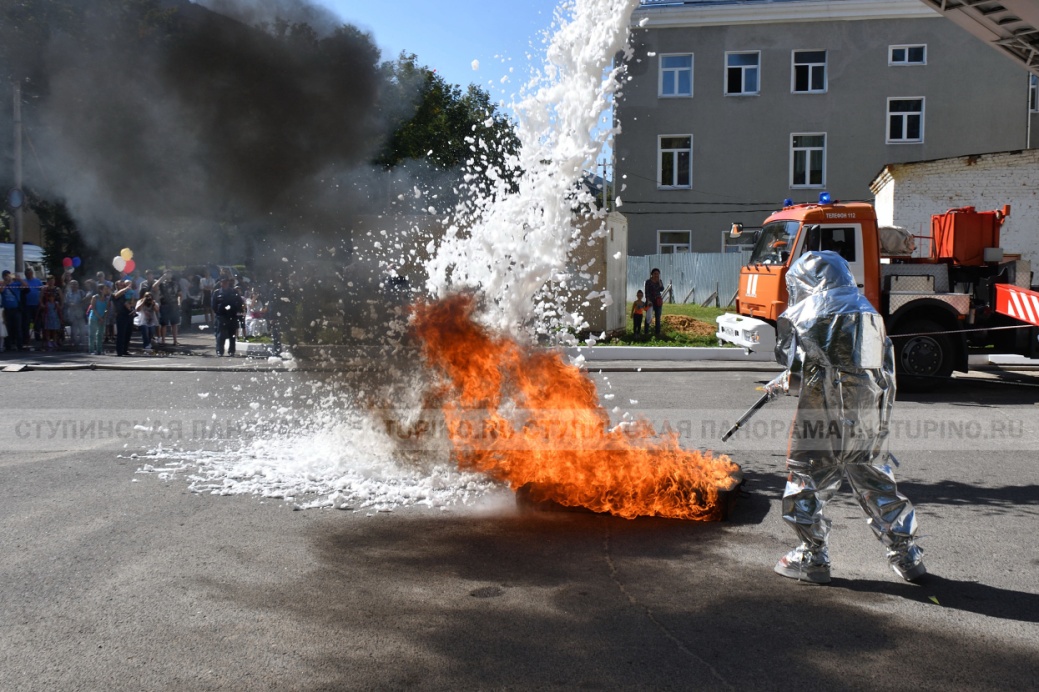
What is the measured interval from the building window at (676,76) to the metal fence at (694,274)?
5569mm

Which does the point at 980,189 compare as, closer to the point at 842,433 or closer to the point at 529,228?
the point at 529,228

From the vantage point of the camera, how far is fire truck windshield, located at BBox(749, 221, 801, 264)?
454 inches

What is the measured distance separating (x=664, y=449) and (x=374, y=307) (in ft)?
25.7

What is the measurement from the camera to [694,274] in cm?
2717

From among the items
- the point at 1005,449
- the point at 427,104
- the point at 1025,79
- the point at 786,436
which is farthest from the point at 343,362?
the point at 1025,79

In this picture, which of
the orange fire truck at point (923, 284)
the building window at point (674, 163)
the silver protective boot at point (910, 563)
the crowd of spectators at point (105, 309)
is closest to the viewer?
the silver protective boot at point (910, 563)

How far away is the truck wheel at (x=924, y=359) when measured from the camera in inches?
445

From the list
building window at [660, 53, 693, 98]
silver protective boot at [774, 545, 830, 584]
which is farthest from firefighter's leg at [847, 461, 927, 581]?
building window at [660, 53, 693, 98]

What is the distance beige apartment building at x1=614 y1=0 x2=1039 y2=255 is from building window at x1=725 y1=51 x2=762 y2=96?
1.3 inches

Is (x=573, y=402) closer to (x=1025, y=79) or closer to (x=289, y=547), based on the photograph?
(x=289, y=547)

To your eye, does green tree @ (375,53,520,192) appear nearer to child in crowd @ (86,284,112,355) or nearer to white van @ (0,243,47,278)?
child in crowd @ (86,284,112,355)

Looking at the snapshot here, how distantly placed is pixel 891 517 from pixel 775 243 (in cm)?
800

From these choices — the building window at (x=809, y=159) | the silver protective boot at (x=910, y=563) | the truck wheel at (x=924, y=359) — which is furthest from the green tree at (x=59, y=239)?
the building window at (x=809, y=159)

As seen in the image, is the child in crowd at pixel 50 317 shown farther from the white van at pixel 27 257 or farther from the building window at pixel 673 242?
the building window at pixel 673 242
